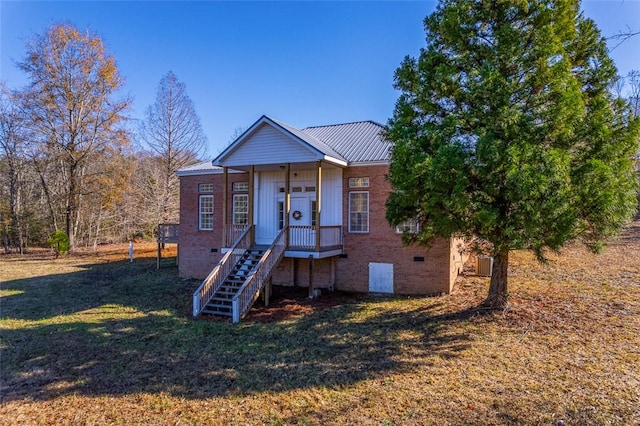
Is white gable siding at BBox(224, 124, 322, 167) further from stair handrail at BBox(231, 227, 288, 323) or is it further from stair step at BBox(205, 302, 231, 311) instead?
stair step at BBox(205, 302, 231, 311)

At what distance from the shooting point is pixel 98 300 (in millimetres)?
13008

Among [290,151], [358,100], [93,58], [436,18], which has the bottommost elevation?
[290,151]

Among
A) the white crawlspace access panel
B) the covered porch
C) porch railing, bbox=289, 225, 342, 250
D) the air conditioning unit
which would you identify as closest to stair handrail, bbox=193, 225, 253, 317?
the covered porch

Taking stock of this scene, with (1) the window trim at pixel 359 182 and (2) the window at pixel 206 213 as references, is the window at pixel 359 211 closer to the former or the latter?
(1) the window trim at pixel 359 182

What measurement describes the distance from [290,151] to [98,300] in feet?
29.5

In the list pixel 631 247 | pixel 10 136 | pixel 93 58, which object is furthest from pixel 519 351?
pixel 10 136

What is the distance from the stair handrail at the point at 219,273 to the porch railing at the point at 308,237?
190cm

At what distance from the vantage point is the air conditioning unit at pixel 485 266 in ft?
49.8

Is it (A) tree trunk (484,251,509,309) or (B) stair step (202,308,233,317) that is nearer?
(A) tree trunk (484,251,509,309)

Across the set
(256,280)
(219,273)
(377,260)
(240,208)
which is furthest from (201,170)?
(377,260)

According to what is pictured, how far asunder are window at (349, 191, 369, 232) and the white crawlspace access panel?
1462 millimetres

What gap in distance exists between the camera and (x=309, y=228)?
12.5 metres

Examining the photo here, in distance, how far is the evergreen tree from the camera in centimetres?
784

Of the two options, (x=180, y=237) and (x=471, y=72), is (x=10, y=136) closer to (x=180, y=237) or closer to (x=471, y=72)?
(x=180, y=237)
